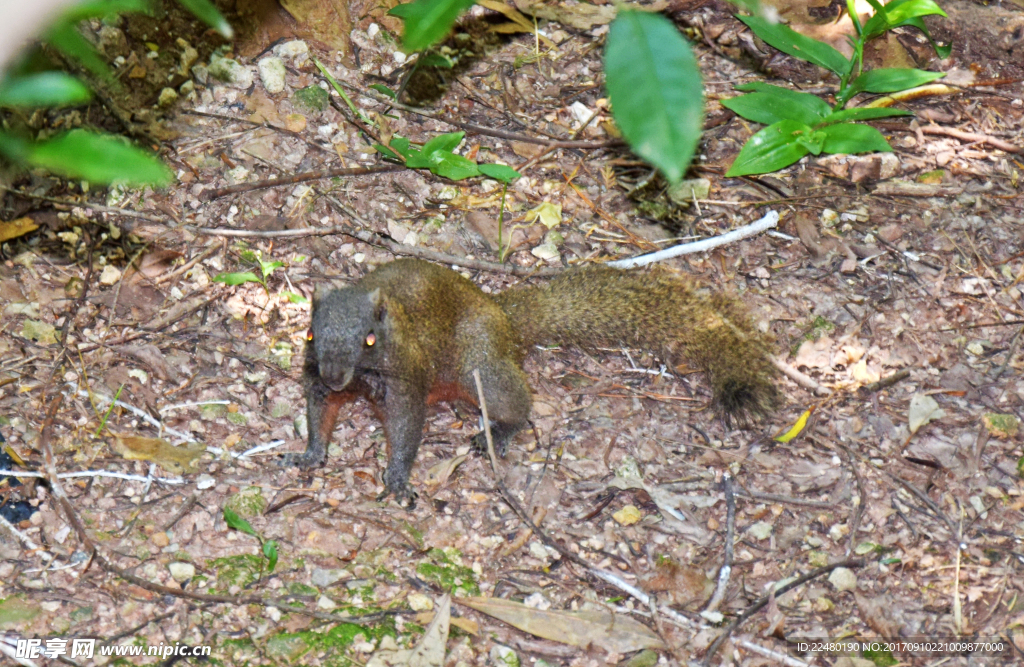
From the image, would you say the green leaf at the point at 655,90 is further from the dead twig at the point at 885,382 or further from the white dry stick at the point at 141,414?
the dead twig at the point at 885,382

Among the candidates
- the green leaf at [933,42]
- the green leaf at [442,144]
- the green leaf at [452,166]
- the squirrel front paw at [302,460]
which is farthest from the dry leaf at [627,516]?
the green leaf at [933,42]

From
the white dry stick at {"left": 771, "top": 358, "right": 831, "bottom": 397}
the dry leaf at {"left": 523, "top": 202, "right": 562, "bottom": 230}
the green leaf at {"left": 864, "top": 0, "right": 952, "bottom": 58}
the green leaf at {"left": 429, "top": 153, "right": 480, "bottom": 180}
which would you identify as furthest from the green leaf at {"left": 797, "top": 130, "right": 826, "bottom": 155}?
the green leaf at {"left": 429, "top": 153, "right": 480, "bottom": 180}

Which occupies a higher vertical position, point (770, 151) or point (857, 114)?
point (857, 114)

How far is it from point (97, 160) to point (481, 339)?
4.25 meters

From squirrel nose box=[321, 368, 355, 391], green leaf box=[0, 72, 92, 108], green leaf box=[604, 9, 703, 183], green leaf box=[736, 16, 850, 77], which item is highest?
green leaf box=[0, 72, 92, 108]

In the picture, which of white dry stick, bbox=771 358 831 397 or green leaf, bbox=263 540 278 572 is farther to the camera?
white dry stick, bbox=771 358 831 397

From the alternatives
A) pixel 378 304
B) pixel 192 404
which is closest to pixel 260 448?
pixel 192 404

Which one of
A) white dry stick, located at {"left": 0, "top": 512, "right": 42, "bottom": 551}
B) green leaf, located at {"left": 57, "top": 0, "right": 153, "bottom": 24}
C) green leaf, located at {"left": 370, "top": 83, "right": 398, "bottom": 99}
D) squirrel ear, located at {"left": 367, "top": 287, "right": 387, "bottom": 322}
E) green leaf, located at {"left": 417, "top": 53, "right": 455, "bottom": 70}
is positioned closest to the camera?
green leaf, located at {"left": 57, "top": 0, "right": 153, "bottom": 24}

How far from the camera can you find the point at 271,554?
432cm

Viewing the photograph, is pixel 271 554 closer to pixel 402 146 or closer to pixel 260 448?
pixel 260 448

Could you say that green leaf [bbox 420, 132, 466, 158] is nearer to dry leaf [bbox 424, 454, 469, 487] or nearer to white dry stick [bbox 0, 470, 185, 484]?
dry leaf [bbox 424, 454, 469, 487]

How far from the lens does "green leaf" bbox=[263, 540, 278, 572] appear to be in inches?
169

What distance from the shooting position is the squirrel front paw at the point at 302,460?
16.0 feet

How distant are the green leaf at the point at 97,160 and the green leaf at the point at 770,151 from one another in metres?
5.56
